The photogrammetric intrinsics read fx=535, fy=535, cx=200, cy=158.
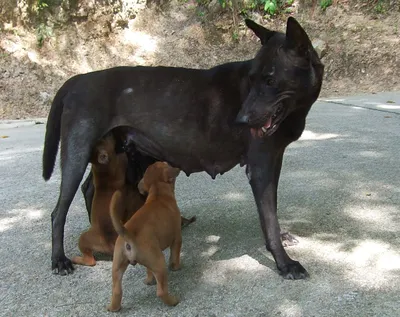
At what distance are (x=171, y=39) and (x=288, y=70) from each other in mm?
10851

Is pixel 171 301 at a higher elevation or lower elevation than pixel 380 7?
lower

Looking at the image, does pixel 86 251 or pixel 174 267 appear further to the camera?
pixel 86 251

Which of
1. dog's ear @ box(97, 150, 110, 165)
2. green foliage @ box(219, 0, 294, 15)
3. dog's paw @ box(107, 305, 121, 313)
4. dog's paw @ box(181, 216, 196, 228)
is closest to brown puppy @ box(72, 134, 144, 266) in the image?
dog's ear @ box(97, 150, 110, 165)

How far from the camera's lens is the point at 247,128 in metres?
3.27

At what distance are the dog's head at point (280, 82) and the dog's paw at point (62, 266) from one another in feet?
4.52

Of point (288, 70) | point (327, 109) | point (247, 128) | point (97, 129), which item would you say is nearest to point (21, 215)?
point (97, 129)

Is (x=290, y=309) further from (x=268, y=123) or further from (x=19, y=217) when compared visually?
(x=19, y=217)

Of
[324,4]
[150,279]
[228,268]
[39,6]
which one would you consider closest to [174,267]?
Answer: [150,279]

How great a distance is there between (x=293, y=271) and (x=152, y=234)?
0.85m

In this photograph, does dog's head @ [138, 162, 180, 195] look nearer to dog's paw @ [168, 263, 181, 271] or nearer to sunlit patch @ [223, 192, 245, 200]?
dog's paw @ [168, 263, 181, 271]

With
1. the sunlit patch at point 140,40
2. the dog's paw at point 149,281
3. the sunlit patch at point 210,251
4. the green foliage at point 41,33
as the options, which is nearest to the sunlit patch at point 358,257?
the sunlit patch at point 210,251

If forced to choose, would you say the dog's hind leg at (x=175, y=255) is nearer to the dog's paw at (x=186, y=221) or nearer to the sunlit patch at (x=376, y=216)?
the dog's paw at (x=186, y=221)

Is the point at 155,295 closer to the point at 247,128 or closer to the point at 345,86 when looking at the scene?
the point at 247,128

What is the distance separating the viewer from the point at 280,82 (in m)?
3.00
